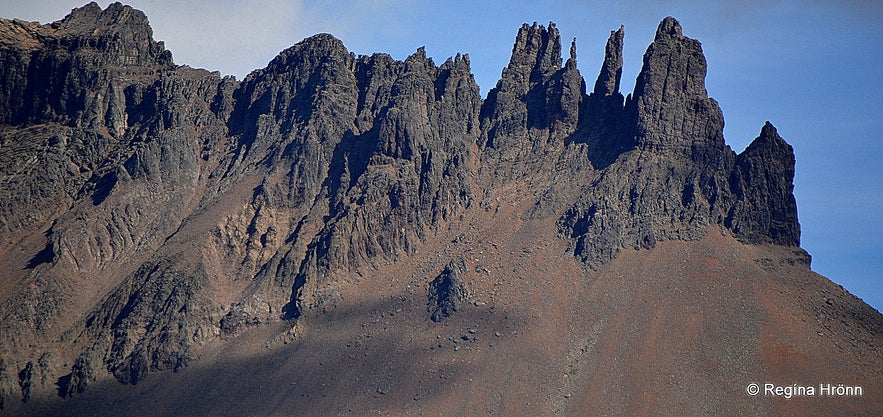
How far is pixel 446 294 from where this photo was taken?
639 feet

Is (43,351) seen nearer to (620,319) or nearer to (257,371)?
(257,371)

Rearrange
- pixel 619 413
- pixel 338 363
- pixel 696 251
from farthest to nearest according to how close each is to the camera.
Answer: pixel 696 251 → pixel 338 363 → pixel 619 413

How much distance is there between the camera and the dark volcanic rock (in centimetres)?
19300

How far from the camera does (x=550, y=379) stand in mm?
179000

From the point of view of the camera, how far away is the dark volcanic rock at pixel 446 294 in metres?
193

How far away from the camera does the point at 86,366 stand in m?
187

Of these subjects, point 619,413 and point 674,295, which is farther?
point 674,295

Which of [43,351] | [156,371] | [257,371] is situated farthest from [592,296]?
[43,351]

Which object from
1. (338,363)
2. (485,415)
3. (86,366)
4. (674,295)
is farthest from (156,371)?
(674,295)

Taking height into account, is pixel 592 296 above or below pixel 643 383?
above

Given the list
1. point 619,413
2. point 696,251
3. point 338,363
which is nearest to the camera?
point 619,413

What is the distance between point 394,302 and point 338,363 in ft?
54.2

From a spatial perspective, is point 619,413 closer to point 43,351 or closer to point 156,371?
point 156,371

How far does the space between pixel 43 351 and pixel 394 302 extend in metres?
57.8
